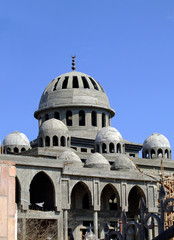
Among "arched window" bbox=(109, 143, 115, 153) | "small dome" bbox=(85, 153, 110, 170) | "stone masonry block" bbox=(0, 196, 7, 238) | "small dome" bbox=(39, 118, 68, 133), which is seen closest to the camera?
"stone masonry block" bbox=(0, 196, 7, 238)

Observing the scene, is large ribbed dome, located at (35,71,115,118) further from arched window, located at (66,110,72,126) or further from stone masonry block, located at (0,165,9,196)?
stone masonry block, located at (0,165,9,196)

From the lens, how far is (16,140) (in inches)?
2365

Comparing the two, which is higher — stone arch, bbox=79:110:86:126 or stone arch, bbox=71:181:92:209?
stone arch, bbox=79:110:86:126

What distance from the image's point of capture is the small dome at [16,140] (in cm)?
5988

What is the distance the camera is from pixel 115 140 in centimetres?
5716

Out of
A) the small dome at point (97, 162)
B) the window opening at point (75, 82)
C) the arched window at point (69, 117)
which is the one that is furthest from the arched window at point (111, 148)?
the window opening at point (75, 82)

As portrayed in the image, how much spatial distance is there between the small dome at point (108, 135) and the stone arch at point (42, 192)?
9.32 metres

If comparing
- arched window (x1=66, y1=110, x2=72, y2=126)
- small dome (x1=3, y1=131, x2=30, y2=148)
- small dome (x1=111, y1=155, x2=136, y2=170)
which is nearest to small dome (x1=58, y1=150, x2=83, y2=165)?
small dome (x1=111, y1=155, x2=136, y2=170)

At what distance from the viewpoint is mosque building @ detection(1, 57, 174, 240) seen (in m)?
45.7

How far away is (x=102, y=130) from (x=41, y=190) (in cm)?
1090

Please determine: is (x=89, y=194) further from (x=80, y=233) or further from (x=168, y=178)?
(x=168, y=178)

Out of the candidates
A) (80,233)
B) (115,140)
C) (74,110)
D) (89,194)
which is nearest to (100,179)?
(89,194)

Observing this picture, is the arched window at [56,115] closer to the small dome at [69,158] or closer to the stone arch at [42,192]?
the small dome at [69,158]

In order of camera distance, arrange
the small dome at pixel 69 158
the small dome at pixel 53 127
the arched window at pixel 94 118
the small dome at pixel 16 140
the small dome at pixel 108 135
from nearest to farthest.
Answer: the small dome at pixel 69 158 < the small dome at pixel 53 127 < the small dome at pixel 108 135 < the small dome at pixel 16 140 < the arched window at pixel 94 118
